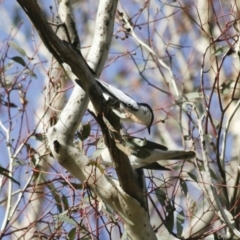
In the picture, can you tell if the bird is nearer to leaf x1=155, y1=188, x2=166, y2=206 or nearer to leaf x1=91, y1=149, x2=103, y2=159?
leaf x1=91, y1=149, x2=103, y2=159

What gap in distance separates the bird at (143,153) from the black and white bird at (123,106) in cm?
5

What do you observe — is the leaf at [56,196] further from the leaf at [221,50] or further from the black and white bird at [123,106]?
the leaf at [221,50]

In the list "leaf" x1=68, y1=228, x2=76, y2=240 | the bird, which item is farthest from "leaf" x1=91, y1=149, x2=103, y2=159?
"leaf" x1=68, y1=228, x2=76, y2=240

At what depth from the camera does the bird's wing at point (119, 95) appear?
1498mm

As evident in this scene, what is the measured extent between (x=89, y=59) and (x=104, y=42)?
0.05 meters

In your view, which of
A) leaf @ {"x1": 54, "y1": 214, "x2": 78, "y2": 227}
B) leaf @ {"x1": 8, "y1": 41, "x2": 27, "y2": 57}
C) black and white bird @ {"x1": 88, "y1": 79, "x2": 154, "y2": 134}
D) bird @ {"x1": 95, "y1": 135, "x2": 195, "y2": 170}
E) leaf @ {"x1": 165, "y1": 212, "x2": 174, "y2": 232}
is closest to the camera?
black and white bird @ {"x1": 88, "y1": 79, "x2": 154, "y2": 134}

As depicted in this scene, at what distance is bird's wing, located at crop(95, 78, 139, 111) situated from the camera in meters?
1.50

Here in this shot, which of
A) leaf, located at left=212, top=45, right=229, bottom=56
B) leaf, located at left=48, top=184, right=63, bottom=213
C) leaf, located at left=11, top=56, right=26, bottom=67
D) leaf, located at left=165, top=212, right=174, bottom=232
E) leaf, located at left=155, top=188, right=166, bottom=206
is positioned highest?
leaf, located at left=11, top=56, right=26, bottom=67

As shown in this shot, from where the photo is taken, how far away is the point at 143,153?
64.9 inches

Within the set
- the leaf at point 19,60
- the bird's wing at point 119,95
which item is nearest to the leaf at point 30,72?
the leaf at point 19,60

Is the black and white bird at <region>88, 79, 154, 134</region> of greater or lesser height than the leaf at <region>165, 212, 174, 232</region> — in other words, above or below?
→ above

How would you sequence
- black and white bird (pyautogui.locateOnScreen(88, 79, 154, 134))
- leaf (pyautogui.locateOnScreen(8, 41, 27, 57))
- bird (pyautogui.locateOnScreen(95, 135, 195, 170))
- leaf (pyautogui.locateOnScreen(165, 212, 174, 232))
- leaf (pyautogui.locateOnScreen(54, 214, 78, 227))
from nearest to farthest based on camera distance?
black and white bird (pyautogui.locateOnScreen(88, 79, 154, 134)) < bird (pyautogui.locateOnScreen(95, 135, 195, 170)) < leaf (pyautogui.locateOnScreen(54, 214, 78, 227)) < leaf (pyautogui.locateOnScreen(165, 212, 174, 232)) < leaf (pyautogui.locateOnScreen(8, 41, 27, 57))

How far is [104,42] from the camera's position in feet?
5.32

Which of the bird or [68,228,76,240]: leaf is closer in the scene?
the bird
